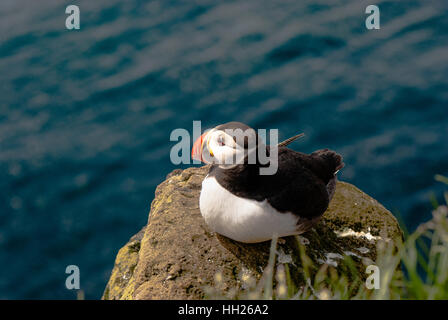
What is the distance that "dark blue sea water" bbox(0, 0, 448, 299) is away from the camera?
7852mm

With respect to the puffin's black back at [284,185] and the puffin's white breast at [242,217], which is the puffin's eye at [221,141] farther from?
the puffin's white breast at [242,217]

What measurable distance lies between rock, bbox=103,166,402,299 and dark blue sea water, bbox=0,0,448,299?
8.63 ft

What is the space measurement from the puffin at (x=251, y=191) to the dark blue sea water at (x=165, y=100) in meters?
3.66

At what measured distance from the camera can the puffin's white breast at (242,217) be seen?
406 centimetres

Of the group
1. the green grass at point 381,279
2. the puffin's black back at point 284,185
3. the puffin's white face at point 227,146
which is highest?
the puffin's white face at point 227,146

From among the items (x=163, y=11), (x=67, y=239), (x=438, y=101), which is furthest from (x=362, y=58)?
(x=67, y=239)

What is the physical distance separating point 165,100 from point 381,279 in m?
6.83

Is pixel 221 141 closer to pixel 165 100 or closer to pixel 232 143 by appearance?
pixel 232 143

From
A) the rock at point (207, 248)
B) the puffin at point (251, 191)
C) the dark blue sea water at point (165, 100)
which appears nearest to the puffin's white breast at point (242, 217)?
the puffin at point (251, 191)

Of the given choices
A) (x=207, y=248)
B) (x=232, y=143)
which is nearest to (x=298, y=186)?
(x=232, y=143)

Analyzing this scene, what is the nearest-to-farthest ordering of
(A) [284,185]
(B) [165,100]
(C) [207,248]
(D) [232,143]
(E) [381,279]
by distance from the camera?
(E) [381,279], (D) [232,143], (A) [284,185], (C) [207,248], (B) [165,100]

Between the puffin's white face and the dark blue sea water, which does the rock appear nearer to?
the puffin's white face

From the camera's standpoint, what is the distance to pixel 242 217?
4082mm

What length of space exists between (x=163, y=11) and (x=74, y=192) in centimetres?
501
